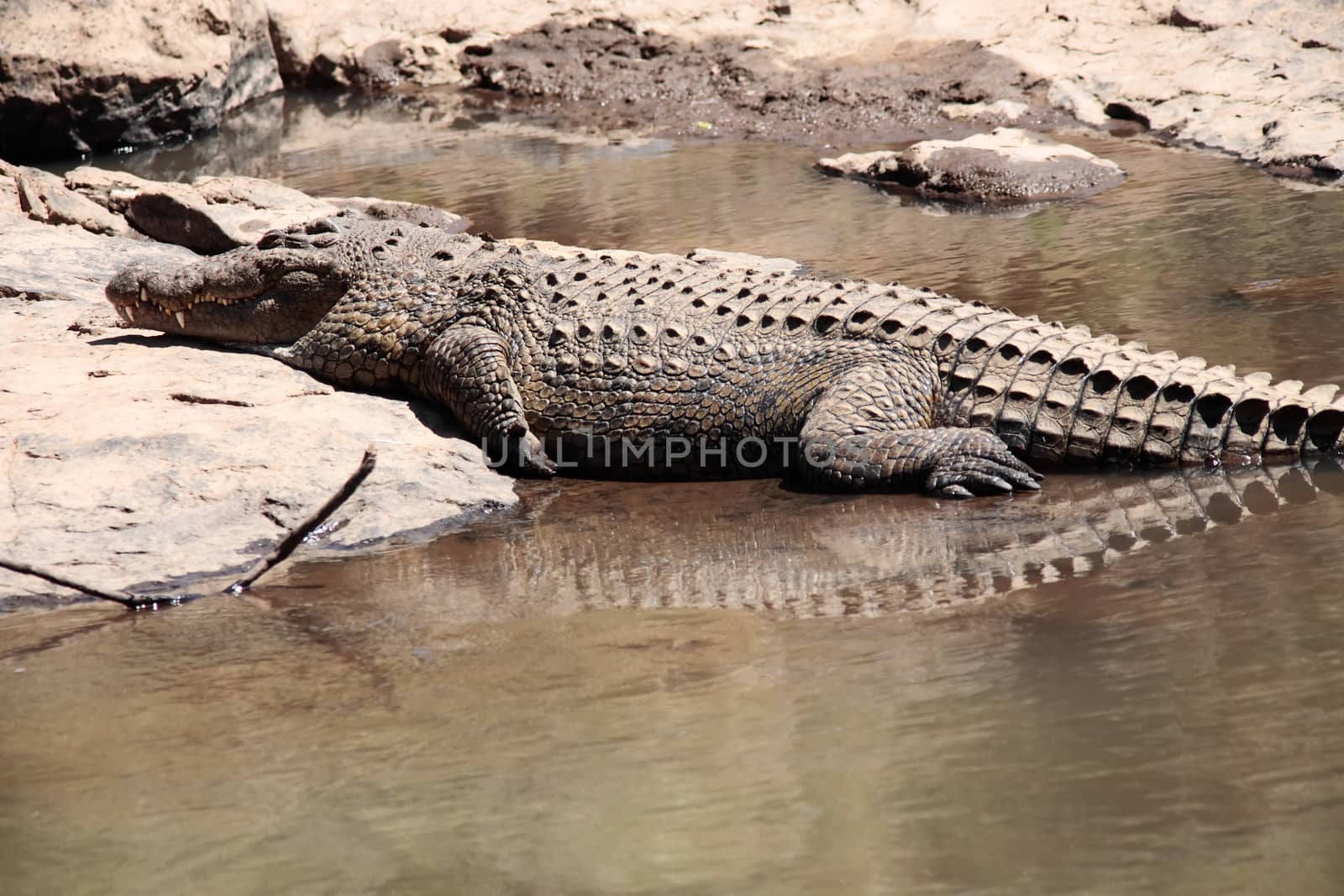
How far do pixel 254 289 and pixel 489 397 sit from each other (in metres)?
1.53

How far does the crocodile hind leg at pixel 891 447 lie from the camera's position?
542 cm

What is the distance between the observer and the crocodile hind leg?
17.8ft

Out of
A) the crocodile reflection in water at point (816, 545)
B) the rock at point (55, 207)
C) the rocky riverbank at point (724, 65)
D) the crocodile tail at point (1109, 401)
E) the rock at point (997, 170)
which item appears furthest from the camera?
the rocky riverbank at point (724, 65)

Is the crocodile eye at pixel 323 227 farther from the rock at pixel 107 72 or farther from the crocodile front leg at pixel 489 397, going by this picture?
the rock at pixel 107 72

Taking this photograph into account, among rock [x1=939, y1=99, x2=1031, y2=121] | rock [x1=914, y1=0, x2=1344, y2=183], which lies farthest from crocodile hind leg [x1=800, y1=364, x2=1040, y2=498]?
rock [x1=939, y1=99, x2=1031, y2=121]


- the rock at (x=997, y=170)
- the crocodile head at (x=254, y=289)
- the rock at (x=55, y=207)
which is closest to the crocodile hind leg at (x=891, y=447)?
the crocodile head at (x=254, y=289)

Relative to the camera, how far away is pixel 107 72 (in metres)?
14.5

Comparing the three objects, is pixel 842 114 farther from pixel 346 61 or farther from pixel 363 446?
pixel 363 446

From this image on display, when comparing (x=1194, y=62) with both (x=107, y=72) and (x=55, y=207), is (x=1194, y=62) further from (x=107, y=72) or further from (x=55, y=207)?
(x=107, y=72)

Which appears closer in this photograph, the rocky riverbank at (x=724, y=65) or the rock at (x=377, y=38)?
the rocky riverbank at (x=724, y=65)

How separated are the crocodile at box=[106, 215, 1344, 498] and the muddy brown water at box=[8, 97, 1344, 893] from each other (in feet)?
0.64

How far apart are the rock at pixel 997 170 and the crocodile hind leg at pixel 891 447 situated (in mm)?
5156

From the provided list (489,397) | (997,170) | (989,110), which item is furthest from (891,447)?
(989,110)

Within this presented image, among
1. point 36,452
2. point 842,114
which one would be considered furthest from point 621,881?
point 842,114
